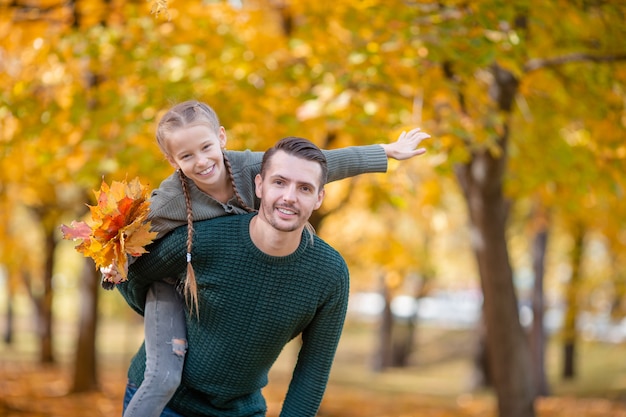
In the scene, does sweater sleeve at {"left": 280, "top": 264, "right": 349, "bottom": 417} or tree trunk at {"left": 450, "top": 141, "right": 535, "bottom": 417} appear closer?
sweater sleeve at {"left": 280, "top": 264, "right": 349, "bottom": 417}

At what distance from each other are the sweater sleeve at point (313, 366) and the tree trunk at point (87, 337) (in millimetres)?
9643

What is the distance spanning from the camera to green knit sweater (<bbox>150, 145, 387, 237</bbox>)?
286cm

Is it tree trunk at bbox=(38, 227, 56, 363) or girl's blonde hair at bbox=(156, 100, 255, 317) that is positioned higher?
girl's blonde hair at bbox=(156, 100, 255, 317)

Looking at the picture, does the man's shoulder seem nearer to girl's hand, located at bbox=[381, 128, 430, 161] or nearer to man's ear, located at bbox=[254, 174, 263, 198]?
man's ear, located at bbox=[254, 174, 263, 198]

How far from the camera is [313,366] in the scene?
3002 mm

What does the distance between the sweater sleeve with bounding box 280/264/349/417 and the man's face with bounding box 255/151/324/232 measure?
45 cm

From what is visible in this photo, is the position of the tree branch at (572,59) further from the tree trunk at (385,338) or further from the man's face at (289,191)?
the tree trunk at (385,338)

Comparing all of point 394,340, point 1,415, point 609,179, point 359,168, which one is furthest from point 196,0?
point 394,340

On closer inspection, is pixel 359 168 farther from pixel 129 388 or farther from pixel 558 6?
Result: pixel 558 6

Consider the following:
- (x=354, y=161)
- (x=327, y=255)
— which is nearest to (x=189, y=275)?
(x=327, y=255)

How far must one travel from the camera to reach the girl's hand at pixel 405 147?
10.6ft

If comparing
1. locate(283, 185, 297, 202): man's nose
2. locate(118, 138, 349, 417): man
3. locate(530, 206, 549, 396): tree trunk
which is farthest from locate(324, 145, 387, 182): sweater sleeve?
locate(530, 206, 549, 396): tree trunk

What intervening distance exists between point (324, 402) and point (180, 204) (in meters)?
10.4

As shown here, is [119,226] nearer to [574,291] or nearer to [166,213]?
[166,213]
